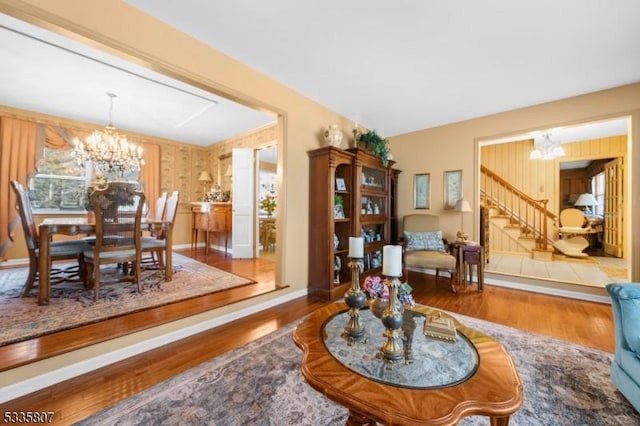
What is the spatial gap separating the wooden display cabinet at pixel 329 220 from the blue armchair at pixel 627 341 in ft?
7.52

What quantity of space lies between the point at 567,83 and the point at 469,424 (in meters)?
3.75

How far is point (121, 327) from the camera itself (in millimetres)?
1998

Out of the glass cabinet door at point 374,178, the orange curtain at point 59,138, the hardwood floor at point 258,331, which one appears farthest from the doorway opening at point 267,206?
the orange curtain at point 59,138

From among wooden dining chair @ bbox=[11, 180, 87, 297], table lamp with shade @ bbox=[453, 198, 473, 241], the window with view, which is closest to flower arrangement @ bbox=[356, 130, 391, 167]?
table lamp with shade @ bbox=[453, 198, 473, 241]

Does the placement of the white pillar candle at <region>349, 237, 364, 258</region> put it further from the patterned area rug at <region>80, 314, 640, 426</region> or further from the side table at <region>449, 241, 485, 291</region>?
the side table at <region>449, 241, 485, 291</region>

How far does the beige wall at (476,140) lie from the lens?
9.25 feet

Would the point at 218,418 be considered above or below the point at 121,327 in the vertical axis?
below

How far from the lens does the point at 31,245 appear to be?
99.7 inches

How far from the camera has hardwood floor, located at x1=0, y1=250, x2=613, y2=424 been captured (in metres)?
1.41

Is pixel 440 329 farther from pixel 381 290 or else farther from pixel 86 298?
pixel 86 298

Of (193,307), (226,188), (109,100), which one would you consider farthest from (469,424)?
(226,188)

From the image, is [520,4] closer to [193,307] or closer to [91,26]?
[91,26]

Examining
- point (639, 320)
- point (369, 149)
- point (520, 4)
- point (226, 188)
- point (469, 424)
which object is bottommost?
point (469, 424)

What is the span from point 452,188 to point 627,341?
2.97 m
